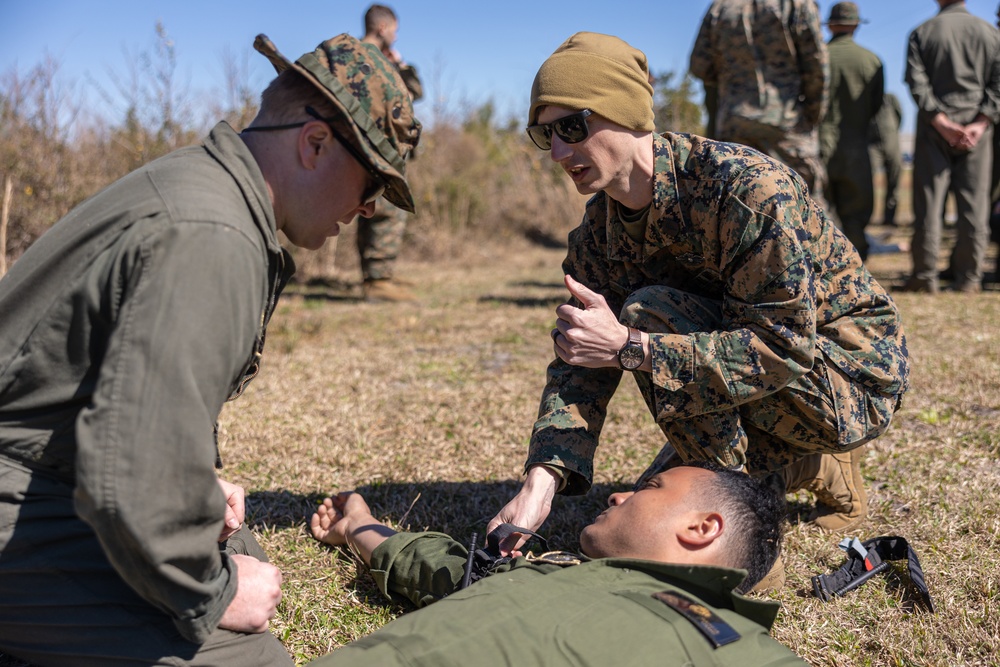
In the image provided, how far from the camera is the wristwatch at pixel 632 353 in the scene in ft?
8.23

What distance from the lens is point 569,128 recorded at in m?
2.51

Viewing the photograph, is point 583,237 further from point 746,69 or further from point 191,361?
point 746,69

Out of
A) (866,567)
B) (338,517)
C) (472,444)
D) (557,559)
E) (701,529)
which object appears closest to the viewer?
(701,529)

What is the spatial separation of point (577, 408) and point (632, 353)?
0.38 meters

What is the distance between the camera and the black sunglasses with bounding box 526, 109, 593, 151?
2.48m

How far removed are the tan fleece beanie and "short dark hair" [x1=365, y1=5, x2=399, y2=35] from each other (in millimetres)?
5361

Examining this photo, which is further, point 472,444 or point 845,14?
point 845,14

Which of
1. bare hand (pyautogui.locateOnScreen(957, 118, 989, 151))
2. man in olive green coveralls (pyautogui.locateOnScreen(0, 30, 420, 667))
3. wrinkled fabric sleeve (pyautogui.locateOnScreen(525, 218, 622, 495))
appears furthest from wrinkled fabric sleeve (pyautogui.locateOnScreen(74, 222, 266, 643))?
bare hand (pyautogui.locateOnScreen(957, 118, 989, 151))

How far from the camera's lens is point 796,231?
244 cm

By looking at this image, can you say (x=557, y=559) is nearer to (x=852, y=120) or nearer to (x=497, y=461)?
(x=497, y=461)

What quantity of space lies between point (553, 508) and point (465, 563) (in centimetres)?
91

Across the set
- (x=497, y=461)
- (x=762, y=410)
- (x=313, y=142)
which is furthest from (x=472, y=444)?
(x=313, y=142)

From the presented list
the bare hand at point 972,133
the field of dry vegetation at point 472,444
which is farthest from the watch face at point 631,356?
the bare hand at point 972,133

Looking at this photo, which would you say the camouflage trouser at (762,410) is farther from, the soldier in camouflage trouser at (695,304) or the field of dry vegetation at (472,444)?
the field of dry vegetation at (472,444)
